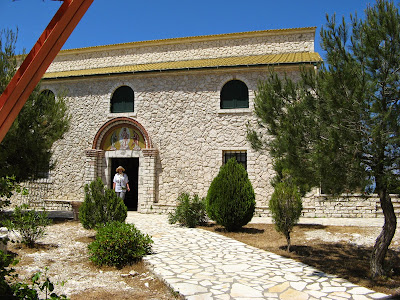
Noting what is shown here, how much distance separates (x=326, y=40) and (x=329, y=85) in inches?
28.7

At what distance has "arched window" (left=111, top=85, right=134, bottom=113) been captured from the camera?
14781mm

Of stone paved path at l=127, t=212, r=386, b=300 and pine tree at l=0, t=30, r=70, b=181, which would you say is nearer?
stone paved path at l=127, t=212, r=386, b=300

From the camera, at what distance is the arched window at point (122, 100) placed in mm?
14781

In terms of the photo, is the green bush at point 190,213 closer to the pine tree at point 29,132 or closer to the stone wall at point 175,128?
the stone wall at point 175,128

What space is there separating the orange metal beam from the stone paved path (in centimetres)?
349

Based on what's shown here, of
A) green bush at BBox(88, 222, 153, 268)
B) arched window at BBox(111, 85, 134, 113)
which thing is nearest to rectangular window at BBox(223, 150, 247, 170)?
arched window at BBox(111, 85, 134, 113)

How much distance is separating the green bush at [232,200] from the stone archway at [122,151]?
4.92m

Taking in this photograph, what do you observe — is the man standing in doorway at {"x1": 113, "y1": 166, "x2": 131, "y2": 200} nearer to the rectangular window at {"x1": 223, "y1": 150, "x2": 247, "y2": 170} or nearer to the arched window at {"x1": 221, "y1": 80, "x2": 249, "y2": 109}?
the rectangular window at {"x1": 223, "y1": 150, "x2": 247, "y2": 170}

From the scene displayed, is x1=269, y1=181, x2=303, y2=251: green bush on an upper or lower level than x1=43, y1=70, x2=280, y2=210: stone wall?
lower

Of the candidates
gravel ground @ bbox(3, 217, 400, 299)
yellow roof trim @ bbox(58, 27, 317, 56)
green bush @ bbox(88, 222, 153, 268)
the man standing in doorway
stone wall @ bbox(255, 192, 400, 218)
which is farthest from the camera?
yellow roof trim @ bbox(58, 27, 317, 56)

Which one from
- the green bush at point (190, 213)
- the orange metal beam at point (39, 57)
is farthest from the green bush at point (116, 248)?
the orange metal beam at point (39, 57)

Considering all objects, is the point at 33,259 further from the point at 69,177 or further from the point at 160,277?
the point at 69,177

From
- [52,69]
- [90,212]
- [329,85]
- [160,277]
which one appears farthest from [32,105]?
[52,69]

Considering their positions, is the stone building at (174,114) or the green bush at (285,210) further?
the stone building at (174,114)
